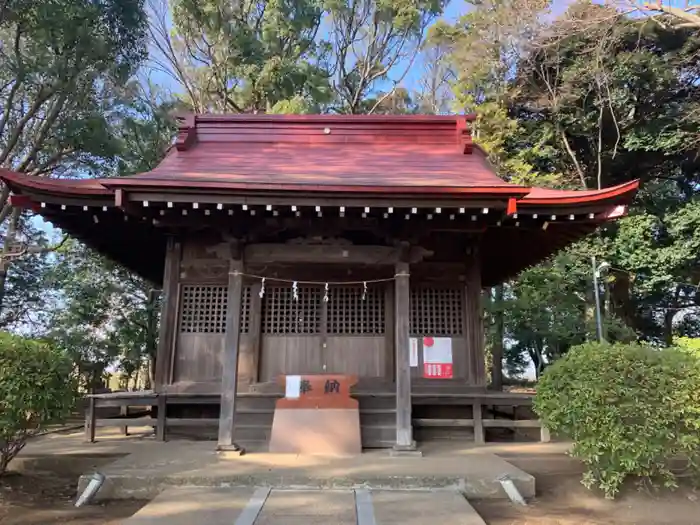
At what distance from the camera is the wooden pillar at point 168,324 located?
823 centimetres

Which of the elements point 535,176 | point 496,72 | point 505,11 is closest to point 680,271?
point 535,176

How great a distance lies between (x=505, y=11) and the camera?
19.4m

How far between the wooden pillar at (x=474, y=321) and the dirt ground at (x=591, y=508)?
2.35 meters

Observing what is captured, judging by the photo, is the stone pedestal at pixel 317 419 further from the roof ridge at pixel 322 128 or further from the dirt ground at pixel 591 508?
the roof ridge at pixel 322 128

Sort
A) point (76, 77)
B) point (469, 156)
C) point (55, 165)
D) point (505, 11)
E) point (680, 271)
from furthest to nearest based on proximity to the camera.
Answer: point (505, 11) < point (680, 271) < point (55, 165) < point (76, 77) < point (469, 156)

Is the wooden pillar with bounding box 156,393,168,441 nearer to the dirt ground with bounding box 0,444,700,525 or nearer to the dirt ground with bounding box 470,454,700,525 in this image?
the dirt ground with bounding box 0,444,700,525

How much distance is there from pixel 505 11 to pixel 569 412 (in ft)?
60.1

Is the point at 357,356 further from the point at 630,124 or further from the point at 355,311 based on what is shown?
the point at 630,124

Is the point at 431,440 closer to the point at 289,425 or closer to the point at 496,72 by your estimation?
the point at 289,425

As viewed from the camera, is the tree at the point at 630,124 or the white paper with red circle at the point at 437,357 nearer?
the white paper with red circle at the point at 437,357

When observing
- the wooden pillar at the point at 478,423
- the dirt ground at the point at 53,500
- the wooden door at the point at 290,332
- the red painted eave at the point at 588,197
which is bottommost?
the dirt ground at the point at 53,500

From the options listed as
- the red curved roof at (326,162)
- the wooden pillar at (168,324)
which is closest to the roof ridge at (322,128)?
the red curved roof at (326,162)

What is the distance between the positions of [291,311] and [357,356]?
1325mm

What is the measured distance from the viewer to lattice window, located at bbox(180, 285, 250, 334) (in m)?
8.41
